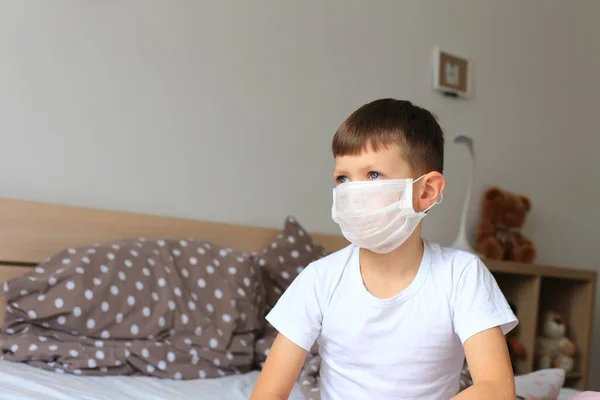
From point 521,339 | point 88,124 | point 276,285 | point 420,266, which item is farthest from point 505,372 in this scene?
point 521,339

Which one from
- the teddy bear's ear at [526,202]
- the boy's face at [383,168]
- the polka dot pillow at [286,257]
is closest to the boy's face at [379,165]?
the boy's face at [383,168]

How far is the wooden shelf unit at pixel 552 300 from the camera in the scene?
242 cm

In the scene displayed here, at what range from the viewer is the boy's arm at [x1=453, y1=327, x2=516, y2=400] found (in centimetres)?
84

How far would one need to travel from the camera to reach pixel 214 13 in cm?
201

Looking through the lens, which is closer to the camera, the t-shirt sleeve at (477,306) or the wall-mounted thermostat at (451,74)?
the t-shirt sleeve at (477,306)

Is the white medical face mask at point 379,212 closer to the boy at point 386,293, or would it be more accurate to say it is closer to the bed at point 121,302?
the boy at point 386,293

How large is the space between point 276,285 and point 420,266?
89 centimetres

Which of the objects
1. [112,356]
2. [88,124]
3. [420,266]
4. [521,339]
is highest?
[88,124]

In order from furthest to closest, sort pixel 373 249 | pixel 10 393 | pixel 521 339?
1. pixel 521 339
2. pixel 10 393
3. pixel 373 249

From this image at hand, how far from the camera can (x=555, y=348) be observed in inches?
98.8

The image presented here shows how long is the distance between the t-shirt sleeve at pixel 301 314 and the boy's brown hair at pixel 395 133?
0.69 feet

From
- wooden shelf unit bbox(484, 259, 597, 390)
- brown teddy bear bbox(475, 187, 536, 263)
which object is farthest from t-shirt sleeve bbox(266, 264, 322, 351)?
brown teddy bear bbox(475, 187, 536, 263)

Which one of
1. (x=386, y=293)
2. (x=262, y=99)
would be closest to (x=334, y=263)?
(x=386, y=293)

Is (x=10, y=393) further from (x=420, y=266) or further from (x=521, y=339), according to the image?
(x=521, y=339)
